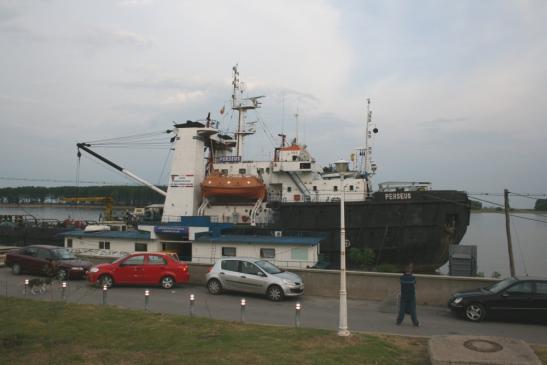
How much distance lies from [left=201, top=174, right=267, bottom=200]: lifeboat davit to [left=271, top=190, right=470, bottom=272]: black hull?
4841 mm

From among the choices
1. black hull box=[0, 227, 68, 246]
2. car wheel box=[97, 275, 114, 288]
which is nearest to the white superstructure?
black hull box=[0, 227, 68, 246]

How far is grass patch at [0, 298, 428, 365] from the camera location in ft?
25.2

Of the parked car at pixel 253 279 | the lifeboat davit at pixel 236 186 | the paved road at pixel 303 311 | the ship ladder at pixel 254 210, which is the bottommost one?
the paved road at pixel 303 311

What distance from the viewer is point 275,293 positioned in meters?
14.6

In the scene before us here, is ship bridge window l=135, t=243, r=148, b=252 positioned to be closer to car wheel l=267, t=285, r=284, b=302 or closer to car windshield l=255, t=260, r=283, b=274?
car windshield l=255, t=260, r=283, b=274

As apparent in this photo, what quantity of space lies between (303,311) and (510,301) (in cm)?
547

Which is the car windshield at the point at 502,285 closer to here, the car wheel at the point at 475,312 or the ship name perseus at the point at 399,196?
the car wheel at the point at 475,312

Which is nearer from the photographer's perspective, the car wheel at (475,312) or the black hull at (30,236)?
the car wheel at (475,312)

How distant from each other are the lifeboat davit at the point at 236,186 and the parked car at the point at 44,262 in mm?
11105

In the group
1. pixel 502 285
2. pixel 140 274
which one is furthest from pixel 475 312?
pixel 140 274

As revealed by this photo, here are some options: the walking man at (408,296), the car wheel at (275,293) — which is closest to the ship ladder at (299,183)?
the car wheel at (275,293)

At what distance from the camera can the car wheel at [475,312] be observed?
1215 cm

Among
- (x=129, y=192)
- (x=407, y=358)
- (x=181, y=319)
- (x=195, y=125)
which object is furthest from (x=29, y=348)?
(x=129, y=192)

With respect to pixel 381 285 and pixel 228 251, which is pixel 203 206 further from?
pixel 381 285
